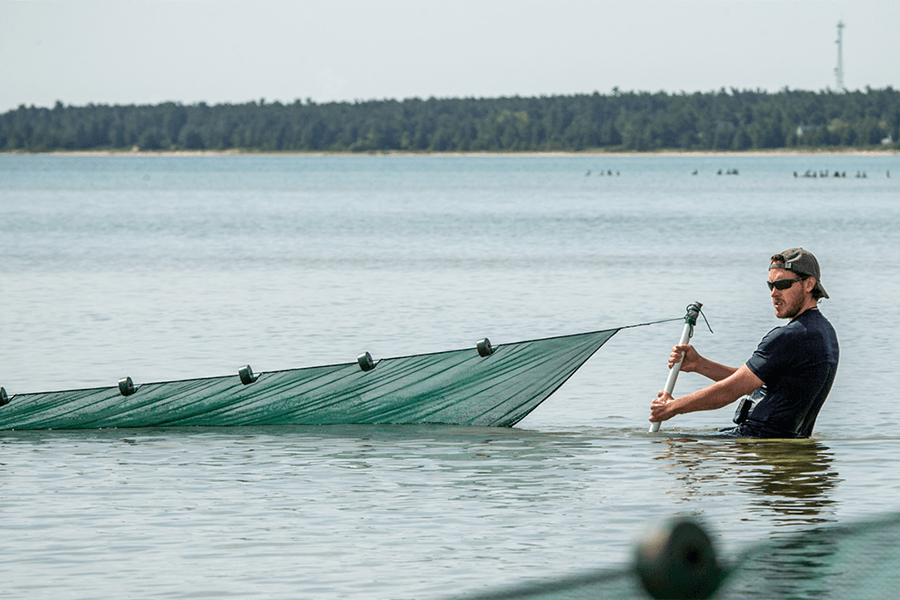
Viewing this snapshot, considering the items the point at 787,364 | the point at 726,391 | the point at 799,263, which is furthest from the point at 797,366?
the point at 799,263

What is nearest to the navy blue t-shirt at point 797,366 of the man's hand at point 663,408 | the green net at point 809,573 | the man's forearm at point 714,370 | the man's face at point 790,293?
the man's face at point 790,293

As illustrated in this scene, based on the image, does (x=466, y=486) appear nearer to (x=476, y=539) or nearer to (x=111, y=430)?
(x=476, y=539)

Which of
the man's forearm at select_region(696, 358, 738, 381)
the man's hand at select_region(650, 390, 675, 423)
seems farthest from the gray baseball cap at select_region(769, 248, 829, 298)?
the man's hand at select_region(650, 390, 675, 423)

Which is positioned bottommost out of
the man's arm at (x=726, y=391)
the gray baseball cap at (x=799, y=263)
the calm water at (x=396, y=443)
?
the calm water at (x=396, y=443)

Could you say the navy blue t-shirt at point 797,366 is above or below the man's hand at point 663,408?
above

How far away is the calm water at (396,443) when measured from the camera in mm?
8586

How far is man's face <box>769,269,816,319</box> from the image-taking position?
9.43 metres

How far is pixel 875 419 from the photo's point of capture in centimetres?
1465

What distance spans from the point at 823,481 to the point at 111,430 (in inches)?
257

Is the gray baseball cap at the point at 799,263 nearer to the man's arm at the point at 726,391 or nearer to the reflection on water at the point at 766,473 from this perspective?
the man's arm at the point at 726,391

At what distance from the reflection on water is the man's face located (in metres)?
1.40

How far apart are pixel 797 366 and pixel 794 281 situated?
2.22ft

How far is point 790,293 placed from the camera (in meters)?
9.49

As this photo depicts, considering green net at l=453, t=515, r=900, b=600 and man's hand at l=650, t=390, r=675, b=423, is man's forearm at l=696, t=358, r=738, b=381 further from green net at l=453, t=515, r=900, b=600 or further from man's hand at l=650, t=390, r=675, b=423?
green net at l=453, t=515, r=900, b=600
